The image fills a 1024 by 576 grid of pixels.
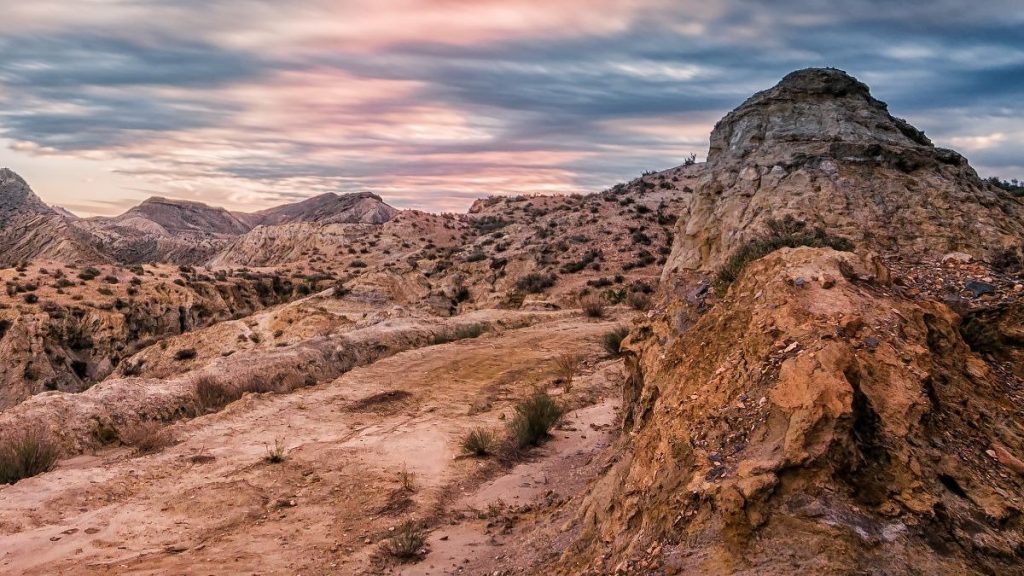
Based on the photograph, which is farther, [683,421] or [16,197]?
[16,197]

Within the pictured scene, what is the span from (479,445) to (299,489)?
255cm

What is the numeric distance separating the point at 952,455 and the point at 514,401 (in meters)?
8.94

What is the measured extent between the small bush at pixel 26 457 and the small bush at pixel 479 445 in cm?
611

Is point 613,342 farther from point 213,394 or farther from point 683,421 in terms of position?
point 683,421

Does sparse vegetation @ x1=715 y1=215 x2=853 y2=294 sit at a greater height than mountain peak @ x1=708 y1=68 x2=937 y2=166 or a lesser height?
lesser

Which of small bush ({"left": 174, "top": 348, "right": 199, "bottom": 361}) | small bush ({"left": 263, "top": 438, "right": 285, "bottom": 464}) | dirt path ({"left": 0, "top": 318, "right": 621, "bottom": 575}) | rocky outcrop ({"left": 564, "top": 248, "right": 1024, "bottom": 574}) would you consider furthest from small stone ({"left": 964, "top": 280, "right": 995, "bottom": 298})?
small bush ({"left": 174, "top": 348, "right": 199, "bottom": 361})

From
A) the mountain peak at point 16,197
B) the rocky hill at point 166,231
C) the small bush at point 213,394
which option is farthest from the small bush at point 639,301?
the mountain peak at point 16,197

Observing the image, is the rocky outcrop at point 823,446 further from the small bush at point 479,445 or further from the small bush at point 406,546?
the small bush at point 479,445

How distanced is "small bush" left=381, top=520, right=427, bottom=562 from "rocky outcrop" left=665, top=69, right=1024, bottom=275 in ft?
17.2

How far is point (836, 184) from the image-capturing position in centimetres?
922

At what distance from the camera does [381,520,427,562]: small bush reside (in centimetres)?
605

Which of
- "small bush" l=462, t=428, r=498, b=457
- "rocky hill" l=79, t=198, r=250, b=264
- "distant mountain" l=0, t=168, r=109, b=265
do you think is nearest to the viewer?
"small bush" l=462, t=428, r=498, b=457

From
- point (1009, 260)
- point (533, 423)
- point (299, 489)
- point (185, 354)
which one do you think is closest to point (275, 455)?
point (299, 489)

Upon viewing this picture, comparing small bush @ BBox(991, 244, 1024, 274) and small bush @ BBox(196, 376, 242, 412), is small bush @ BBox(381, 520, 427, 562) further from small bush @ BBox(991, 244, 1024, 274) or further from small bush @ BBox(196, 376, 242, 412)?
small bush @ BBox(196, 376, 242, 412)
